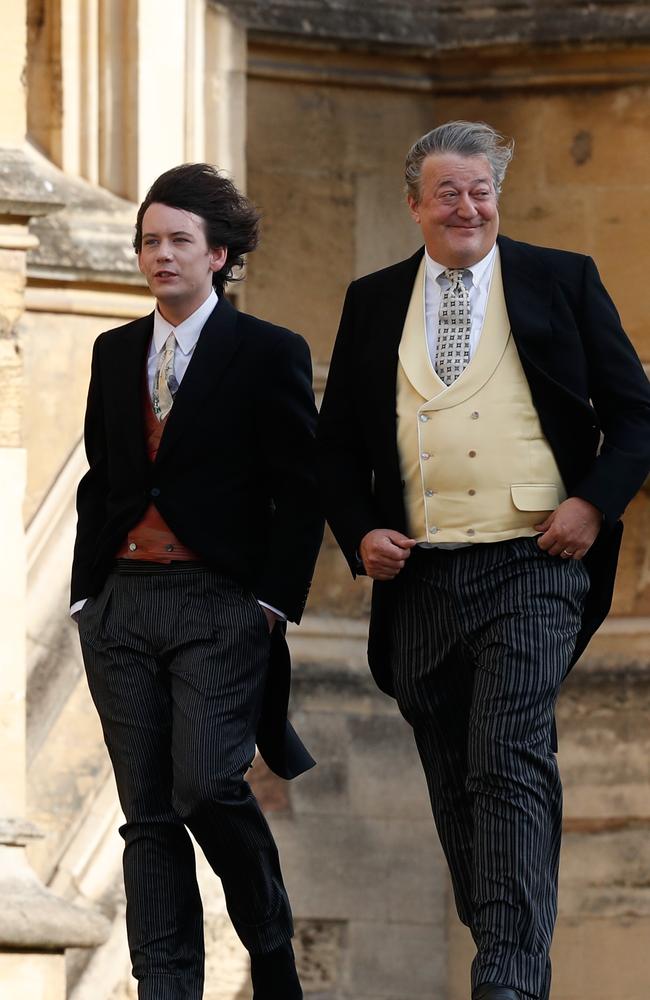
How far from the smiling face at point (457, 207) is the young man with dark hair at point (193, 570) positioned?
0.40m

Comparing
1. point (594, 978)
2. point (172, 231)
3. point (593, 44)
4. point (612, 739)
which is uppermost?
point (593, 44)

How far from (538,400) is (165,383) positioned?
732 mm

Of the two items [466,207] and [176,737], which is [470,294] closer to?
[466,207]

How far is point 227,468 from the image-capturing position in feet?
15.2

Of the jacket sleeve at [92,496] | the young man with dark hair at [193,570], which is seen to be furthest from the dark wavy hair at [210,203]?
the jacket sleeve at [92,496]

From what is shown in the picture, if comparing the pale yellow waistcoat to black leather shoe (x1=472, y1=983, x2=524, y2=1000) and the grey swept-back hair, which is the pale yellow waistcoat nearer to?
the grey swept-back hair

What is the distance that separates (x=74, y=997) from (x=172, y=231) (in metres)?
3.15

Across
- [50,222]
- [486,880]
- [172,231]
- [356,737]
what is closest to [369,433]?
[172,231]

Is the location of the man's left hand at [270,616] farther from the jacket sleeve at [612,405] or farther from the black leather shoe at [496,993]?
the black leather shoe at [496,993]

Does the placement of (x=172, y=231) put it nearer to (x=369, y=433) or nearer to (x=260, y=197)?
(x=369, y=433)

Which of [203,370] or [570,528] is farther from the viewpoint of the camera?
[203,370]

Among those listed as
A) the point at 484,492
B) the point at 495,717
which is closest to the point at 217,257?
the point at 484,492

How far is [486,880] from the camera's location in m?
4.23

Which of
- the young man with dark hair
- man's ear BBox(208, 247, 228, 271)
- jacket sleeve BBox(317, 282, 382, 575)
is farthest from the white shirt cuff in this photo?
man's ear BBox(208, 247, 228, 271)
